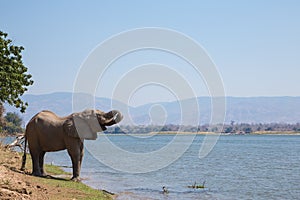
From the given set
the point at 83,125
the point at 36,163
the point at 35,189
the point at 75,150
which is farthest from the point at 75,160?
the point at 35,189

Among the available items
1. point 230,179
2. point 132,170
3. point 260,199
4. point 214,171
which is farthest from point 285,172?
point 260,199

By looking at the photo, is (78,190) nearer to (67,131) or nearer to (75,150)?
(75,150)

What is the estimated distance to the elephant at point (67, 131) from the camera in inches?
835

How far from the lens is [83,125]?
2133 centimetres

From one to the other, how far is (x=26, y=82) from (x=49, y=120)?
21.6 feet

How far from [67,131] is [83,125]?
0.77 meters

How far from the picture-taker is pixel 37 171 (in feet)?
72.0

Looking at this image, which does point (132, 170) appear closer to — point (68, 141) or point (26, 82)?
point (26, 82)

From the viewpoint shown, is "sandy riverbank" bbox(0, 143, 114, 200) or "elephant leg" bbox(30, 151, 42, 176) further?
"elephant leg" bbox(30, 151, 42, 176)

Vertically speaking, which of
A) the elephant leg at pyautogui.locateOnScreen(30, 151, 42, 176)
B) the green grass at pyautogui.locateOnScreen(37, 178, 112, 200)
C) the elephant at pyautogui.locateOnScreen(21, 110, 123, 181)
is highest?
the elephant at pyautogui.locateOnScreen(21, 110, 123, 181)

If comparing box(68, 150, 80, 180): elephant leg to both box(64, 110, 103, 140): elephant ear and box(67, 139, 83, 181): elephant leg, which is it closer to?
box(67, 139, 83, 181): elephant leg

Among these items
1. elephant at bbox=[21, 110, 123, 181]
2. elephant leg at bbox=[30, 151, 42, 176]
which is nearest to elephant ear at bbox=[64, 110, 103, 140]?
elephant at bbox=[21, 110, 123, 181]

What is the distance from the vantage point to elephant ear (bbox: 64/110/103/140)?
21.2 metres

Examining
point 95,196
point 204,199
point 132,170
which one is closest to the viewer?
point 95,196
